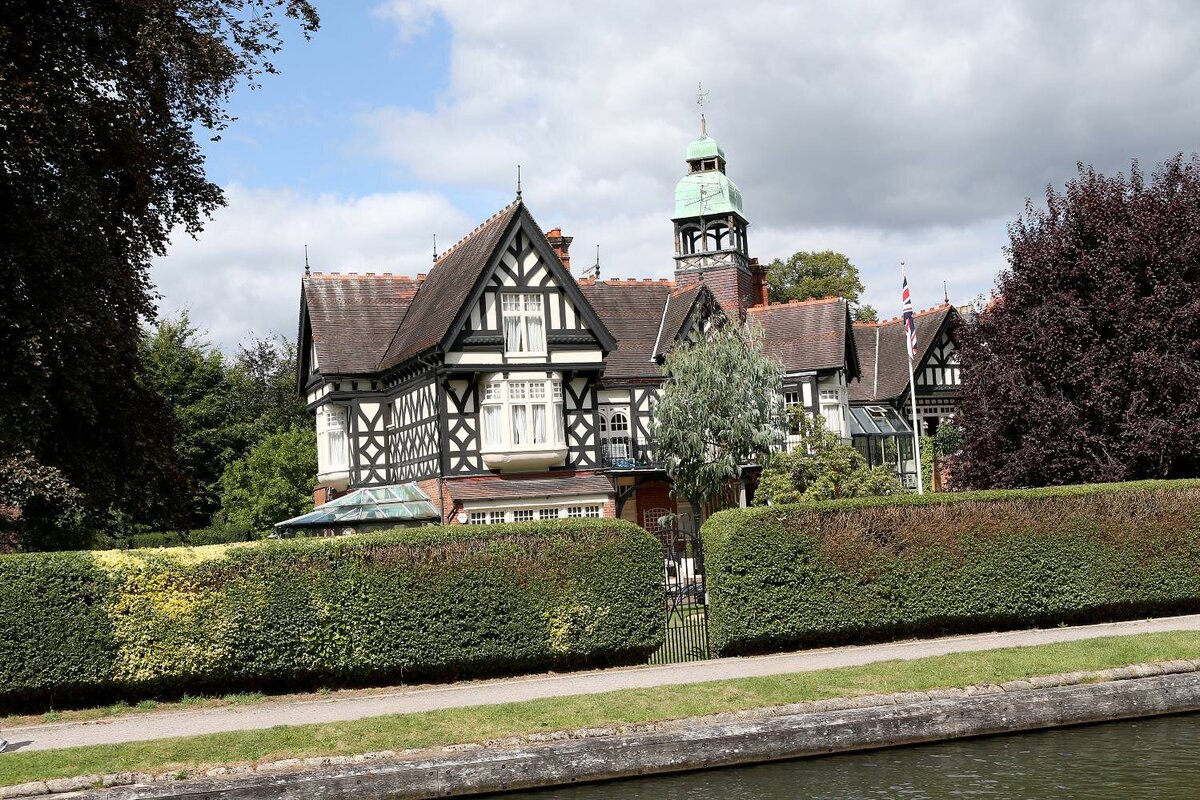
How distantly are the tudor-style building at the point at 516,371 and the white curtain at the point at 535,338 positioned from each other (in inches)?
1.6

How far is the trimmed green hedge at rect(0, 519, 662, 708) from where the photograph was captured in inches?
595

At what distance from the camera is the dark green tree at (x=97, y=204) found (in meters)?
17.5

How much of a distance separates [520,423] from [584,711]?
18541mm

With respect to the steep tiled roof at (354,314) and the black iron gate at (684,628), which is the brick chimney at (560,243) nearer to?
the steep tiled roof at (354,314)

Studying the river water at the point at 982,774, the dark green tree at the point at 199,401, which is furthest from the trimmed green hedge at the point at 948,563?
the dark green tree at the point at 199,401

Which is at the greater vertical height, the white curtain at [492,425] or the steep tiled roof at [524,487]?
the white curtain at [492,425]

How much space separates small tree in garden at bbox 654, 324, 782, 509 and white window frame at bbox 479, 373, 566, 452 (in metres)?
2.83

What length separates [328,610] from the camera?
52.7ft

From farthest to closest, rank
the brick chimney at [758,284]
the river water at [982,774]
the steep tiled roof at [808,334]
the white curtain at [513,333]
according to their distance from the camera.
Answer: the brick chimney at [758,284], the steep tiled roof at [808,334], the white curtain at [513,333], the river water at [982,774]

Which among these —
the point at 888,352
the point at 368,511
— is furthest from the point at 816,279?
the point at 368,511

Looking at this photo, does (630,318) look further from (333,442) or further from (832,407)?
(333,442)

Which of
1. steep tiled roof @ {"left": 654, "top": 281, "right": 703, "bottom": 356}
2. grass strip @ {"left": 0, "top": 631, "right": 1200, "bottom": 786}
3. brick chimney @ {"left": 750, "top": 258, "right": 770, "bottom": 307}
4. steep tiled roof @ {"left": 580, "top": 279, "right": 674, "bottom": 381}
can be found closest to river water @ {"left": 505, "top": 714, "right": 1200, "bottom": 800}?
grass strip @ {"left": 0, "top": 631, "right": 1200, "bottom": 786}

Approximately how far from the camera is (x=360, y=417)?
118ft

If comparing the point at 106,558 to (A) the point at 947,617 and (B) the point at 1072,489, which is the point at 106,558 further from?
(B) the point at 1072,489
